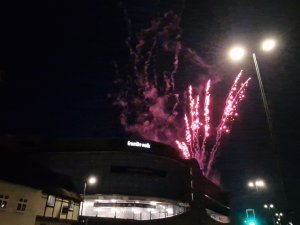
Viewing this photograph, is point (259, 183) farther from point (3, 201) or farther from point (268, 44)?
point (3, 201)

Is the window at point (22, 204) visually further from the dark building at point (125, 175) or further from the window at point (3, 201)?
the dark building at point (125, 175)

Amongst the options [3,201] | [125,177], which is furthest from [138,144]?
[3,201]

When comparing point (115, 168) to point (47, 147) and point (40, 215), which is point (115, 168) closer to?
point (47, 147)

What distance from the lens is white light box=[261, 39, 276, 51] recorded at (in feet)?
40.2

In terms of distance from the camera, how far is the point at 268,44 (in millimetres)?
12453

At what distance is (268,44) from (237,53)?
1.45 metres

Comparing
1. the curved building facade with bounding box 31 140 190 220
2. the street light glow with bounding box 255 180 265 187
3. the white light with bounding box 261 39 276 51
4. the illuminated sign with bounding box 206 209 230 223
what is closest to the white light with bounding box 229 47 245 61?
the white light with bounding box 261 39 276 51

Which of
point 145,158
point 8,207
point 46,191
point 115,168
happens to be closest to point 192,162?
point 145,158

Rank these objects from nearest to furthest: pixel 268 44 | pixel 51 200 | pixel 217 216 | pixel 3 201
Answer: pixel 268 44 < pixel 3 201 < pixel 51 200 < pixel 217 216

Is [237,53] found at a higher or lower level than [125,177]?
lower

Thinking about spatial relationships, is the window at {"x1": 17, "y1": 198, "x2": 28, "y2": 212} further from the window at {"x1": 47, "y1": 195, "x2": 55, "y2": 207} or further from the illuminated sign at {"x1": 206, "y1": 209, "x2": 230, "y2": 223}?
the illuminated sign at {"x1": 206, "y1": 209, "x2": 230, "y2": 223}

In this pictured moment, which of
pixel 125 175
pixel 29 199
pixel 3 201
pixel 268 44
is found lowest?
pixel 3 201

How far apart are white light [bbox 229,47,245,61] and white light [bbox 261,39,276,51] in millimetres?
1039

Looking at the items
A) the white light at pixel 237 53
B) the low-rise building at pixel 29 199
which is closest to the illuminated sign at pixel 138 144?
the low-rise building at pixel 29 199
